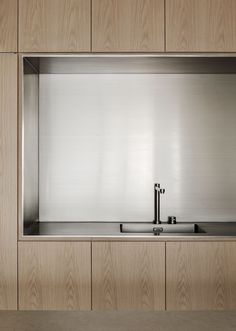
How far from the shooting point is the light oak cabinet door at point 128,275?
2.96m

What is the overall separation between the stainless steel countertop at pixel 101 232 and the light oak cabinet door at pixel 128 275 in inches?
2.3

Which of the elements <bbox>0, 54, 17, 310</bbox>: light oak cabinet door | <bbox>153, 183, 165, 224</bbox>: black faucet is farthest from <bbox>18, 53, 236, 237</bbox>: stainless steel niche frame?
<bbox>0, 54, 17, 310</bbox>: light oak cabinet door

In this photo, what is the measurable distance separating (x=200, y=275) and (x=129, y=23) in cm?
168

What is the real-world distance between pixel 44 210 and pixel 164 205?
934 millimetres

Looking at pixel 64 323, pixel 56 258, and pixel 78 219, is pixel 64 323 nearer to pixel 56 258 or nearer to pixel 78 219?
pixel 56 258

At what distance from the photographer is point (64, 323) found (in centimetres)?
93

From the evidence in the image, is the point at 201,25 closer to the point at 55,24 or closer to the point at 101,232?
the point at 55,24

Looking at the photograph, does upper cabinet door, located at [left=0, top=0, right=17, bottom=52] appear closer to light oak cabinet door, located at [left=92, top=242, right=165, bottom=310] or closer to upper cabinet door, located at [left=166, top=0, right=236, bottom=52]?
upper cabinet door, located at [left=166, top=0, right=236, bottom=52]

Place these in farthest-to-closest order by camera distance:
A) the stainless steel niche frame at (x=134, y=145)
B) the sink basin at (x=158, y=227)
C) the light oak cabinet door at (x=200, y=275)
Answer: the stainless steel niche frame at (x=134, y=145), the sink basin at (x=158, y=227), the light oak cabinet door at (x=200, y=275)

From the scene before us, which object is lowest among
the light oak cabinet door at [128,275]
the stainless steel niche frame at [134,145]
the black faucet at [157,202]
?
the light oak cabinet door at [128,275]

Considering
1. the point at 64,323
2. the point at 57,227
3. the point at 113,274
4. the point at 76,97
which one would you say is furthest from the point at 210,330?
the point at 76,97

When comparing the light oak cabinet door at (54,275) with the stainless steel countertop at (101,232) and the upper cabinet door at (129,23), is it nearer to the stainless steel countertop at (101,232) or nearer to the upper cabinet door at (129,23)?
the stainless steel countertop at (101,232)

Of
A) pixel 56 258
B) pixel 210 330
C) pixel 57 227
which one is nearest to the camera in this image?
pixel 210 330

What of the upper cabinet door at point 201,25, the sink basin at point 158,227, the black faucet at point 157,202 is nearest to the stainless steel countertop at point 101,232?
the sink basin at point 158,227
